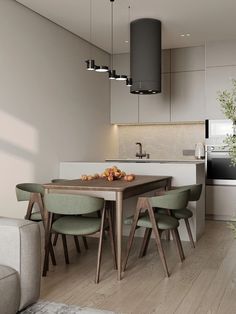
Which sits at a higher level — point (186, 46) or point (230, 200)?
point (186, 46)

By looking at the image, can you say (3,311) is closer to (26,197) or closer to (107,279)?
(107,279)

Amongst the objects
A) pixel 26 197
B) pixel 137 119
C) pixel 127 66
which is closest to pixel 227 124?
pixel 137 119

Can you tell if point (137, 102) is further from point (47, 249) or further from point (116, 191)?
point (47, 249)

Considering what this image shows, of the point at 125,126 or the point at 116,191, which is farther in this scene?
the point at 125,126

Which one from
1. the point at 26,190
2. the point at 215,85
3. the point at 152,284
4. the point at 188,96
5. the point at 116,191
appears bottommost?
the point at 152,284

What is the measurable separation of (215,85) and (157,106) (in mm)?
1070

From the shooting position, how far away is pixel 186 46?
257 inches

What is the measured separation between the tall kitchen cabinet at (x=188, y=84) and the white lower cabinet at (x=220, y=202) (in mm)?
1234

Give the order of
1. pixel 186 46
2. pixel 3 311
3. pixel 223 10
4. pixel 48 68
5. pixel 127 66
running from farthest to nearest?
pixel 127 66
pixel 186 46
pixel 48 68
pixel 223 10
pixel 3 311

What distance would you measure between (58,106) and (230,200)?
298 cm

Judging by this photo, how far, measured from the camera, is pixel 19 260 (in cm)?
254

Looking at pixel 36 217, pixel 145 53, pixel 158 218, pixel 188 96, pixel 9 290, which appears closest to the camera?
pixel 9 290

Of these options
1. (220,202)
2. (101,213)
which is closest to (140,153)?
(220,202)

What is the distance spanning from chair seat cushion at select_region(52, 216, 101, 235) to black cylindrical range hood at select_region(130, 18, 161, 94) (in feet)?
7.55
